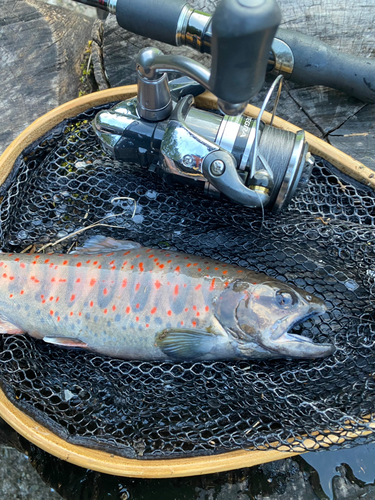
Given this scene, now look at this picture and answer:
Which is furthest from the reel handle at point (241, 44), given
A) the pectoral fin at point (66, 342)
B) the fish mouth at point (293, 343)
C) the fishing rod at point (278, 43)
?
the pectoral fin at point (66, 342)

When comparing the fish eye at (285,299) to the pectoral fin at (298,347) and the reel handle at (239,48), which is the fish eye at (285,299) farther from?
the reel handle at (239,48)

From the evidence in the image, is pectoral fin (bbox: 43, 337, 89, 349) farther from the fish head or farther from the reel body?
the reel body

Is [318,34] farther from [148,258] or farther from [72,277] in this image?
[72,277]

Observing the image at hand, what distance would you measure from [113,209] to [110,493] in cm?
167

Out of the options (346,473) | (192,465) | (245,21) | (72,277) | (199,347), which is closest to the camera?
(245,21)

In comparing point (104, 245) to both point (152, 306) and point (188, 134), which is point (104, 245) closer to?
point (152, 306)

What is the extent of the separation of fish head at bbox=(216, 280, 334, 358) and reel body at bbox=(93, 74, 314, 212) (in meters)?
0.44

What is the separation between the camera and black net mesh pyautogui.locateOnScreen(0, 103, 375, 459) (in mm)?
1832

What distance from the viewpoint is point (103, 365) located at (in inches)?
80.7

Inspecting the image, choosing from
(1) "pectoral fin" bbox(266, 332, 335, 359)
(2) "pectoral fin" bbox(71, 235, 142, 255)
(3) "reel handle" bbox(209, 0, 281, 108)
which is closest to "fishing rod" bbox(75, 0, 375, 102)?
(3) "reel handle" bbox(209, 0, 281, 108)

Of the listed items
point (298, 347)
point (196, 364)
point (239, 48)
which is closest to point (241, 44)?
point (239, 48)

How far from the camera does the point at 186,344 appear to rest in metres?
1.88

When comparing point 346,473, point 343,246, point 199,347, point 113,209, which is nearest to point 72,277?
point 113,209

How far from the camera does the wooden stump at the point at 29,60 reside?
2.48 meters
